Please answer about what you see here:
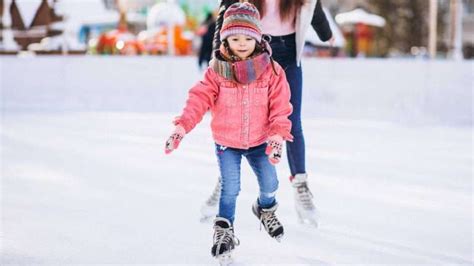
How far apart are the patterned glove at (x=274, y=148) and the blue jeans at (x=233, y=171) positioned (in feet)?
0.38

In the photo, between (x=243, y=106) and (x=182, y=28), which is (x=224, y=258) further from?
(x=182, y=28)

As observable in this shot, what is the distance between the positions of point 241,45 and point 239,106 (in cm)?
19

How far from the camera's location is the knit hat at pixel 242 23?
2016mm

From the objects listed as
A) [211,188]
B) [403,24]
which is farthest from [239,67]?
[403,24]

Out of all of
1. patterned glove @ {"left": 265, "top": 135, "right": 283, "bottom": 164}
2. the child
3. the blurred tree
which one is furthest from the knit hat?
the blurred tree

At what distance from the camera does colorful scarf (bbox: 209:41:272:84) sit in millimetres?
1994

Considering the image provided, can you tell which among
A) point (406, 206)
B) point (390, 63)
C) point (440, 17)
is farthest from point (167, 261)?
point (440, 17)

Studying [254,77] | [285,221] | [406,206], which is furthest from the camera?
[406,206]

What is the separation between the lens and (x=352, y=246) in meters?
2.29

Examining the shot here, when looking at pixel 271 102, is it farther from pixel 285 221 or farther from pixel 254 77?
pixel 285 221

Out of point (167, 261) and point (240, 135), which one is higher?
point (240, 135)

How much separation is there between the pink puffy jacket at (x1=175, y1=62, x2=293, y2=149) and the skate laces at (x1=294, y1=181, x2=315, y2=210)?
1.82ft

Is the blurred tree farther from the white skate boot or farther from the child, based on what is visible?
the child

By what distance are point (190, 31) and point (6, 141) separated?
61.5ft
